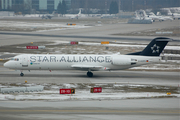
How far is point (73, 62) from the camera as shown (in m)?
Answer: 41.2

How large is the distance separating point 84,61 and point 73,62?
5.56 feet

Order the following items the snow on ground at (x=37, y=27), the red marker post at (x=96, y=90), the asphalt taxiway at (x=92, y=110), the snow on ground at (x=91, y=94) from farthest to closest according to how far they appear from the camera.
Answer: the snow on ground at (x=37, y=27) → the red marker post at (x=96, y=90) → the snow on ground at (x=91, y=94) → the asphalt taxiway at (x=92, y=110)

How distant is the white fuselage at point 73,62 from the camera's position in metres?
40.8

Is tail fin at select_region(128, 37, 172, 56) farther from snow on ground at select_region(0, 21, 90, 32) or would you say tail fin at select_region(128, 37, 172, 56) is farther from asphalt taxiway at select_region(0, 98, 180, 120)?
snow on ground at select_region(0, 21, 90, 32)

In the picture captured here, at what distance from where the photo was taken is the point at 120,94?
30.9 metres

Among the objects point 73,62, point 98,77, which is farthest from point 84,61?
point 98,77

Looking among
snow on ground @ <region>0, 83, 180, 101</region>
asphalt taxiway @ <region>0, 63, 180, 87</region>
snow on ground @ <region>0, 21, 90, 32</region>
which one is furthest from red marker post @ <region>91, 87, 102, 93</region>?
snow on ground @ <region>0, 21, 90, 32</region>

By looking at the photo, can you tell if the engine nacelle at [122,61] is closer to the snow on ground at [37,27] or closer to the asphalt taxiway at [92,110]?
the asphalt taxiway at [92,110]

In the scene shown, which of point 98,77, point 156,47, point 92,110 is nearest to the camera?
point 92,110

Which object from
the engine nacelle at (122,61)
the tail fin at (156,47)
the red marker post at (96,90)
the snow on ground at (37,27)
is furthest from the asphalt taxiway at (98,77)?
the snow on ground at (37,27)

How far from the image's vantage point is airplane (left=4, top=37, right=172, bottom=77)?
4084 cm

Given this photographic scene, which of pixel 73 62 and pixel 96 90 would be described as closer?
pixel 96 90

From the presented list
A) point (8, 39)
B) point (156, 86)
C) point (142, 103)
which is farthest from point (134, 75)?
point (8, 39)

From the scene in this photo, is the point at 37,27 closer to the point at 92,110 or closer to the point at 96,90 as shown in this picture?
the point at 96,90
